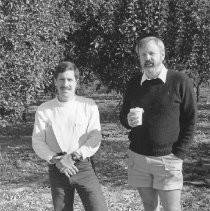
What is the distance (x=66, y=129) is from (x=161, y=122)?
2.68ft

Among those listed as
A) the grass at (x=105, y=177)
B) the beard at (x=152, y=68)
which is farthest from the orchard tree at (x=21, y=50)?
the beard at (x=152, y=68)

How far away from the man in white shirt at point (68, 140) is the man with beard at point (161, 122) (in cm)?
38

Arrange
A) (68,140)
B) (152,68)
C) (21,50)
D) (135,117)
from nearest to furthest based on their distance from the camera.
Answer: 1. (135,117)
2. (152,68)
3. (68,140)
4. (21,50)

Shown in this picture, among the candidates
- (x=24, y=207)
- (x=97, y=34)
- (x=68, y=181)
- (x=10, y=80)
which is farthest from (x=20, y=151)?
(x=68, y=181)

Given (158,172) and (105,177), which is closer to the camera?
(158,172)

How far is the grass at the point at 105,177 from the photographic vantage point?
5316 millimetres

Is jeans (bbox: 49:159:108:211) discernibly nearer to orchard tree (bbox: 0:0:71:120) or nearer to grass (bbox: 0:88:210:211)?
grass (bbox: 0:88:210:211)

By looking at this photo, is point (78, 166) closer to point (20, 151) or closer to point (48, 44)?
point (48, 44)

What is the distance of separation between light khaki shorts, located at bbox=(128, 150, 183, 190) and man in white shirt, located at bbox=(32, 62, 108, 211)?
379 millimetres

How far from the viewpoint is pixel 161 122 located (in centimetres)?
320

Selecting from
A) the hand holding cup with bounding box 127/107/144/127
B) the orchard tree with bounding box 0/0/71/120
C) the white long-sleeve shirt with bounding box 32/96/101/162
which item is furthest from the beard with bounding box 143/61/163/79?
the orchard tree with bounding box 0/0/71/120

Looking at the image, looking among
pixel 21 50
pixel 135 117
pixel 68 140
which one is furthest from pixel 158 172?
pixel 21 50

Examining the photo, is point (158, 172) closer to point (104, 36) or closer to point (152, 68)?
point (152, 68)

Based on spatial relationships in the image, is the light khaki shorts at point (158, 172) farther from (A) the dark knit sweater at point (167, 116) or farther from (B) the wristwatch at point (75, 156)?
(B) the wristwatch at point (75, 156)
